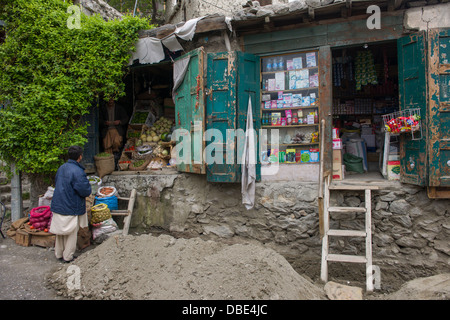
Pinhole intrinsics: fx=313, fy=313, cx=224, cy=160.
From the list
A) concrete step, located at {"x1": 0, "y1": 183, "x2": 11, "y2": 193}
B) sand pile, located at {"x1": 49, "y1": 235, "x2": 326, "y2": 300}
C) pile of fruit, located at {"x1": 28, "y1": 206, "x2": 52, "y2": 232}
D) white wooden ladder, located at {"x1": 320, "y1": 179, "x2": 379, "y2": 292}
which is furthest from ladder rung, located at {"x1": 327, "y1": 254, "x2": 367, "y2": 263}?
concrete step, located at {"x1": 0, "y1": 183, "x2": 11, "y2": 193}

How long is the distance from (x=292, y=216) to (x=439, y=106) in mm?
2923

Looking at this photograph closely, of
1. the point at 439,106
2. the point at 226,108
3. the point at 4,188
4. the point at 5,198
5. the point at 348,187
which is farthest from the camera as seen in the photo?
the point at 4,188

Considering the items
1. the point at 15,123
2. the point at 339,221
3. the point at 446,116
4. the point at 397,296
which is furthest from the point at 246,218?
the point at 15,123

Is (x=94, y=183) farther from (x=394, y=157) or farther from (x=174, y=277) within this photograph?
(x=394, y=157)

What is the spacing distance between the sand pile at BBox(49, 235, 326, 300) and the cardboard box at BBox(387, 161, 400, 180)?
2575mm

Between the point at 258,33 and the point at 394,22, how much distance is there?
235 centimetres

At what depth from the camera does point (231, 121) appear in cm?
580

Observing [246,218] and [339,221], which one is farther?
[246,218]

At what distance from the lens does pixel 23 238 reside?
5.93m

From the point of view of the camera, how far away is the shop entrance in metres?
7.21

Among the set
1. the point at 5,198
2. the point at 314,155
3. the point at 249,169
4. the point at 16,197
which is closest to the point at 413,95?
the point at 314,155

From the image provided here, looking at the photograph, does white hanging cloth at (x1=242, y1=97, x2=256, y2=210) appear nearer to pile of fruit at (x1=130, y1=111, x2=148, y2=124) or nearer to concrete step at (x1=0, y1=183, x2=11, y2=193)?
pile of fruit at (x1=130, y1=111, x2=148, y2=124)

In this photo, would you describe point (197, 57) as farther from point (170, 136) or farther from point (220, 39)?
point (170, 136)

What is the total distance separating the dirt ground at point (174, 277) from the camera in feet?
12.9
